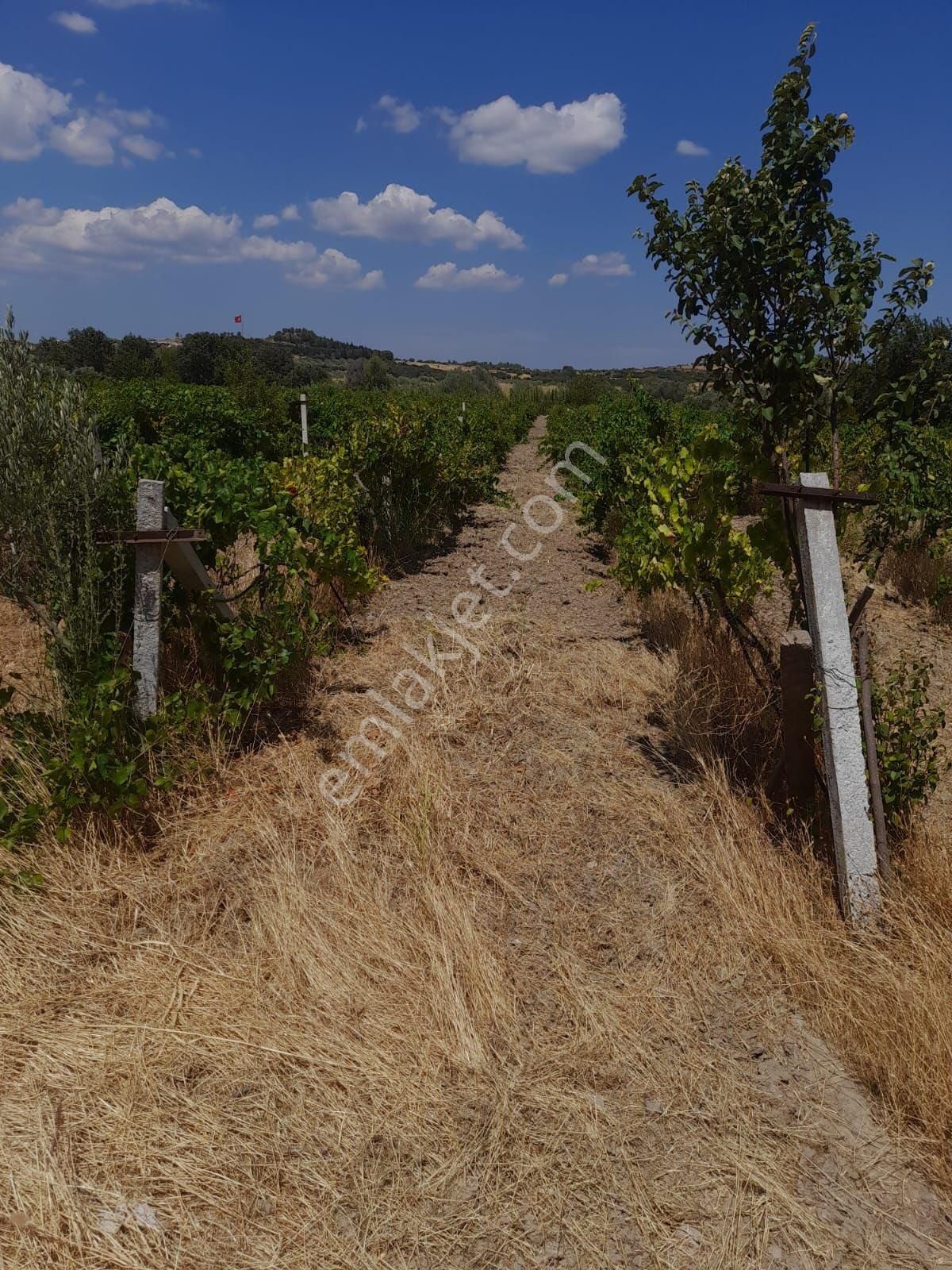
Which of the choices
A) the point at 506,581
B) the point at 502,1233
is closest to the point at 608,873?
the point at 502,1233

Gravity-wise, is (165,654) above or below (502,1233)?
above

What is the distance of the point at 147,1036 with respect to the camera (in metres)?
2.18

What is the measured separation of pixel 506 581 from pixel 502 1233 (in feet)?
17.6

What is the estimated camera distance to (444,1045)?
7.13 ft

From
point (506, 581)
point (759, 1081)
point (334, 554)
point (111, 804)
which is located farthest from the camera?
point (506, 581)

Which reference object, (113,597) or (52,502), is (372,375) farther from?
(52,502)

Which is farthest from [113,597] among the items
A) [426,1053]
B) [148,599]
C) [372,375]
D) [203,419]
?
[372,375]

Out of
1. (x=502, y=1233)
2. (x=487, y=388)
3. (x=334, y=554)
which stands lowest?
(x=502, y=1233)

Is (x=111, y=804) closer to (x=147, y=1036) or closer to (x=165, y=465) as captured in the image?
(x=147, y=1036)

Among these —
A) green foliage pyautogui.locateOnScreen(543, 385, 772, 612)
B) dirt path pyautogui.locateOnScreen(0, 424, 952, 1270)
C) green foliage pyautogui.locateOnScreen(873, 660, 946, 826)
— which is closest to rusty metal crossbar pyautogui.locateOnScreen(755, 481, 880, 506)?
green foliage pyautogui.locateOnScreen(543, 385, 772, 612)

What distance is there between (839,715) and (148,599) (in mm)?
2646

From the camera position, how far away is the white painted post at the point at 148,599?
3.02 m

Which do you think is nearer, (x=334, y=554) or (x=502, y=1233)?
(x=502, y=1233)

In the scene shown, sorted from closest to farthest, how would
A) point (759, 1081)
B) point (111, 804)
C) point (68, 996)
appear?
point (759, 1081) → point (68, 996) → point (111, 804)
